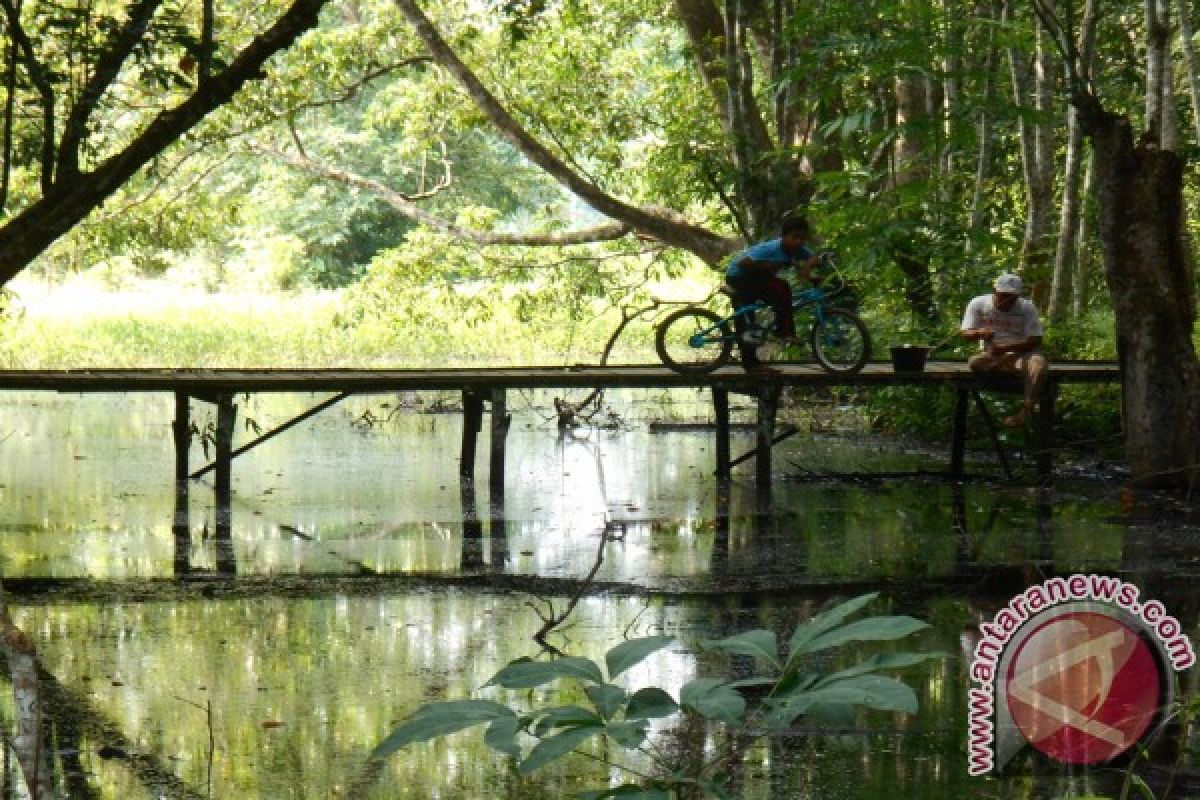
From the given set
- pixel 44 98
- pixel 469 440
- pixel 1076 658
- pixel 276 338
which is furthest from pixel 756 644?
pixel 276 338

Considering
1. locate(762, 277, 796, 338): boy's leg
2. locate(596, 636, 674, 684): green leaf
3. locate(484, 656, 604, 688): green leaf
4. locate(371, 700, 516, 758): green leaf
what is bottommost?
locate(371, 700, 516, 758): green leaf

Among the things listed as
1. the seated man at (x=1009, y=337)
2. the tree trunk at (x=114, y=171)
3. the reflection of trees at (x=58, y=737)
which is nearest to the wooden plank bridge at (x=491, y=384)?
the seated man at (x=1009, y=337)

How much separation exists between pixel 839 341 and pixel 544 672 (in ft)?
35.6

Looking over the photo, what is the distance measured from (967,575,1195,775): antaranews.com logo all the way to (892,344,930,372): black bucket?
383 inches

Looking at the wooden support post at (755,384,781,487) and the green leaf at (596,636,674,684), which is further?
the wooden support post at (755,384,781,487)

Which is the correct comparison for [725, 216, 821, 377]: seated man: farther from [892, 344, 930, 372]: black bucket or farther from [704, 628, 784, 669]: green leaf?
[704, 628, 784, 669]: green leaf

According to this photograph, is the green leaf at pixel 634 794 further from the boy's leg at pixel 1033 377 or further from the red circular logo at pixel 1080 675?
the boy's leg at pixel 1033 377

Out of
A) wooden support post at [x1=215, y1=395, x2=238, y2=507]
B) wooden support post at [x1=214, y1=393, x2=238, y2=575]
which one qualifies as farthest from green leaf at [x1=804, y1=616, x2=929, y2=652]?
wooden support post at [x1=215, y1=395, x2=238, y2=507]

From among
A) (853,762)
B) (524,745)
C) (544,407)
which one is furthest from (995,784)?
(544,407)

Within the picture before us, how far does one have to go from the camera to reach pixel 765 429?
1330 centimetres

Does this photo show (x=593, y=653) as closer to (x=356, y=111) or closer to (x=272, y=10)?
(x=272, y=10)

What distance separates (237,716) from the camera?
6.17 meters

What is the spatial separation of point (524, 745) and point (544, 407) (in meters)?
15.6

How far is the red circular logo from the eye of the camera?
10.6 ft
